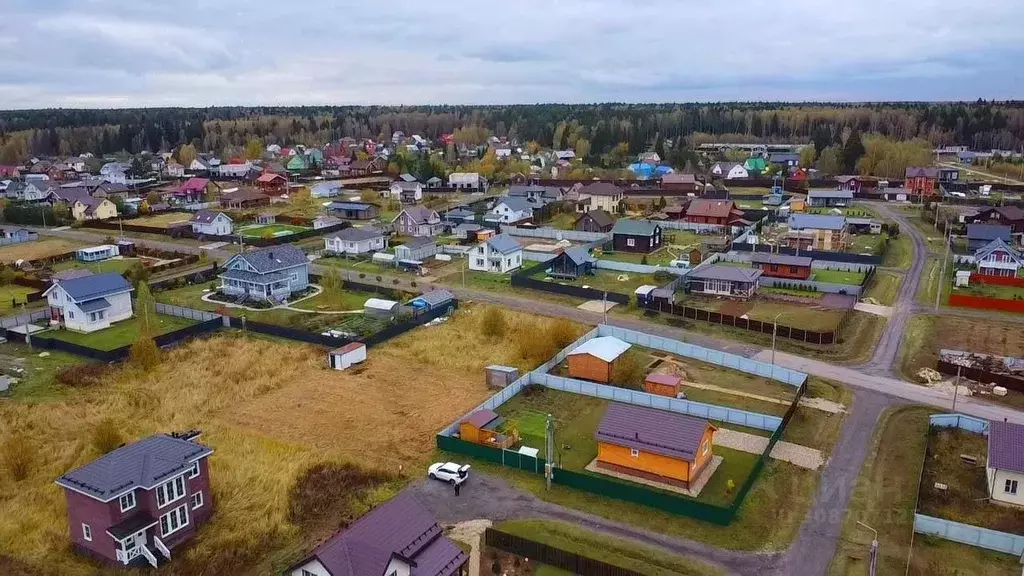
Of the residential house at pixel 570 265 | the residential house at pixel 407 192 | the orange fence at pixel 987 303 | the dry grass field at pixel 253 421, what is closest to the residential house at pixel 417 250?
the residential house at pixel 570 265

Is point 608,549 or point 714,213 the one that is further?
point 714,213

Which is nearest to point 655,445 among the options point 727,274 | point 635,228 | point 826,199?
point 727,274

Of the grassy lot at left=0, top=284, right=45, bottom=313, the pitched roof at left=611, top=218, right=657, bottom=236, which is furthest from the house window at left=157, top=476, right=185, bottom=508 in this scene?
the pitched roof at left=611, top=218, right=657, bottom=236

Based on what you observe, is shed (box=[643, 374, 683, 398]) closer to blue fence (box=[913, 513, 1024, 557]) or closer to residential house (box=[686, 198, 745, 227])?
blue fence (box=[913, 513, 1024, 557])

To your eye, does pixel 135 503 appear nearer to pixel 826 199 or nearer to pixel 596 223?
pixel 596 223

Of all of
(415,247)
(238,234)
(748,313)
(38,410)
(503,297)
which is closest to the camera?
(38,410)

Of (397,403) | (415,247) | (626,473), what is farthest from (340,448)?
(415,247)

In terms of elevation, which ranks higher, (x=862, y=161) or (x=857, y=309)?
(x=862, y=161)

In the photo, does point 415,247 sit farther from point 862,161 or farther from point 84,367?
point 862,161
